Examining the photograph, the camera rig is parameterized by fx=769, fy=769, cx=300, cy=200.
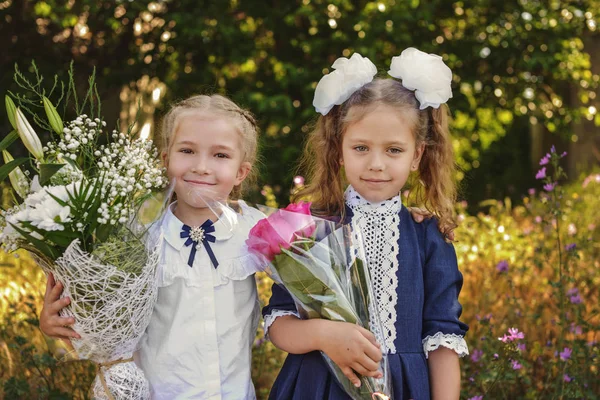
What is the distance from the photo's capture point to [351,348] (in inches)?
88.0

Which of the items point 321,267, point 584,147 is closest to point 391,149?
point 321,267

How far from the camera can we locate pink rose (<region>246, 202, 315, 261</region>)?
2.23m

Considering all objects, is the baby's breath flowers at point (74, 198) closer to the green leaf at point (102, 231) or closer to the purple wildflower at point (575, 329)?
the green leaf at point (102, 231)

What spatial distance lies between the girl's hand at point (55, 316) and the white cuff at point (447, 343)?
1.08 metres

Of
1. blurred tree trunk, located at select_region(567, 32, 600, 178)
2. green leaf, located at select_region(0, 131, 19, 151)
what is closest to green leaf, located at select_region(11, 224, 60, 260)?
green leaf, located at select_region(0, 131, 19, 151)

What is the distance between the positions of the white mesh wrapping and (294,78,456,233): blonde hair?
0.70m

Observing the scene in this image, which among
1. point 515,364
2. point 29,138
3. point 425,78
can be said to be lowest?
point 515,364

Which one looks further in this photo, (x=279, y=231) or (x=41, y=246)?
(x=279, y=231)

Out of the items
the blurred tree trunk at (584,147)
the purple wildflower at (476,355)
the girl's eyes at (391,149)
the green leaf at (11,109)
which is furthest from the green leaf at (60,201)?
the blurred tree trunk at (584,147)

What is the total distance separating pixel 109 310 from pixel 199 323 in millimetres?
346

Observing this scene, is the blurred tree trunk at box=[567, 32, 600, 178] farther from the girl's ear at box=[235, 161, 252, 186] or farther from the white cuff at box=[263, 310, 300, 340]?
the white cuff at box=[263, 310, 300, 340]

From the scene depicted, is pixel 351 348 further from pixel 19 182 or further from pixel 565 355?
pixel 565 355

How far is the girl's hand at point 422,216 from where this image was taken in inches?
102

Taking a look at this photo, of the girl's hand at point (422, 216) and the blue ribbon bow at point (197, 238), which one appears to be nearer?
the blue ribbon bow at point (197, 238)
